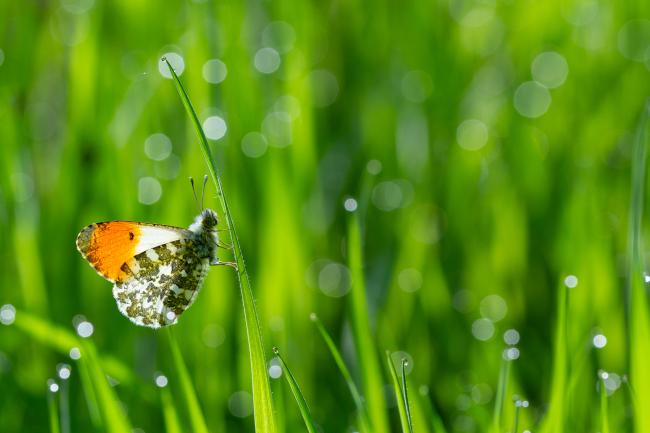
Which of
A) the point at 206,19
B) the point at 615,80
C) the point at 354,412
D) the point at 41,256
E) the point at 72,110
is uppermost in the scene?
the point at 206,19

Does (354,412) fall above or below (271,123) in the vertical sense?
below

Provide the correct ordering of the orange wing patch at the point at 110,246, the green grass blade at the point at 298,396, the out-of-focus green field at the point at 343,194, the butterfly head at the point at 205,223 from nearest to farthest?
1. the green grass blade at the point at 298,396
2. the orange wing patch at the point at 110,246
3. the butterfly head at the point at 205,223
4. the out-of-focus green field at the point at 343,194

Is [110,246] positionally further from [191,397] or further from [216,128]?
[216,128]

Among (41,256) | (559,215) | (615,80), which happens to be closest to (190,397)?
(41,256)

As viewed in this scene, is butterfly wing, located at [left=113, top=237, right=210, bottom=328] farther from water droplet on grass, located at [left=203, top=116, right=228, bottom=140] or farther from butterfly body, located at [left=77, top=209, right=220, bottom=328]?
water droplet on grass, located at [left=203, top=116, right=228, bottom=140]

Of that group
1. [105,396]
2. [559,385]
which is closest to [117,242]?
[105,396]

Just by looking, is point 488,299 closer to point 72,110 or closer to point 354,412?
point 354,412

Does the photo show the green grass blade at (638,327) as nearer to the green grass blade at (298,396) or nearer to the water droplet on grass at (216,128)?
the green grass blade at (298,396)

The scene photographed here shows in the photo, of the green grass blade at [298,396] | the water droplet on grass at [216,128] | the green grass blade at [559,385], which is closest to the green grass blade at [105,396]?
the green grass blade at [298,396]
